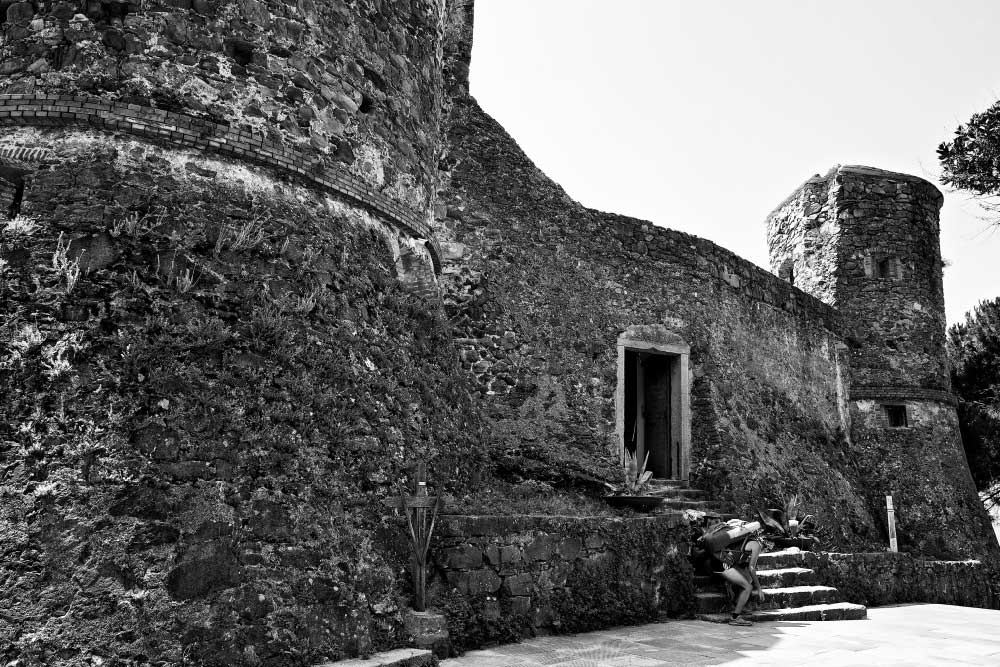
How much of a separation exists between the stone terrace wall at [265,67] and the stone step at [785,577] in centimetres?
506

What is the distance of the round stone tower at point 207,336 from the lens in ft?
12.3

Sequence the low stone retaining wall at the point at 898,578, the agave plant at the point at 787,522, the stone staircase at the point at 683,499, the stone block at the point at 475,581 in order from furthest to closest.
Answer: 1. the agave plant at the point at 787,522
2. the stone staircase at the point at 683,499
3. the low stone retaining wall at the point at 898,578
4. the stone block at the point at 475,581

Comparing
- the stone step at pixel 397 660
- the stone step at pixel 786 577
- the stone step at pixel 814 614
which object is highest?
the stone step at pixel 397 660

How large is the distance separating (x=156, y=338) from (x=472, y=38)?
6.94 meters

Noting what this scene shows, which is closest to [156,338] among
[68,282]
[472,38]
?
Answer: [68,282]

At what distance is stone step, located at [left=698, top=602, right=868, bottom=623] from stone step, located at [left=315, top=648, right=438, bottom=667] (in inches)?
134

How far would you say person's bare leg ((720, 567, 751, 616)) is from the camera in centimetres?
684

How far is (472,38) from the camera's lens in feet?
32.6

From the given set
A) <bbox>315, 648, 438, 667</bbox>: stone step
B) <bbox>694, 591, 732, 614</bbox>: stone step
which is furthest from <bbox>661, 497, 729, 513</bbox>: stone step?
<bbox>315, 648, 438, 667</bbox>: stone step

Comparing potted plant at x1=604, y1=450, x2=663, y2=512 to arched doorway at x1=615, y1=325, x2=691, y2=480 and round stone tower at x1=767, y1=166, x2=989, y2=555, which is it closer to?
arched doorway at x1=615, y1=325, x2=691, y2=480

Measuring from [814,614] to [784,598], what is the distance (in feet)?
1.04

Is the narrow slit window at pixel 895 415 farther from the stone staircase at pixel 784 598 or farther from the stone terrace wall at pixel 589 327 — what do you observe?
the stone staircase at pixel 784 598

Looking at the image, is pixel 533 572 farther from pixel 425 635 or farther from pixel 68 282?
pixel 68 282

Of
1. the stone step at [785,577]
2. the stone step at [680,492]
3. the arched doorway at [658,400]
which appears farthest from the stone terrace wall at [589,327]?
the stone step at [785,577]
